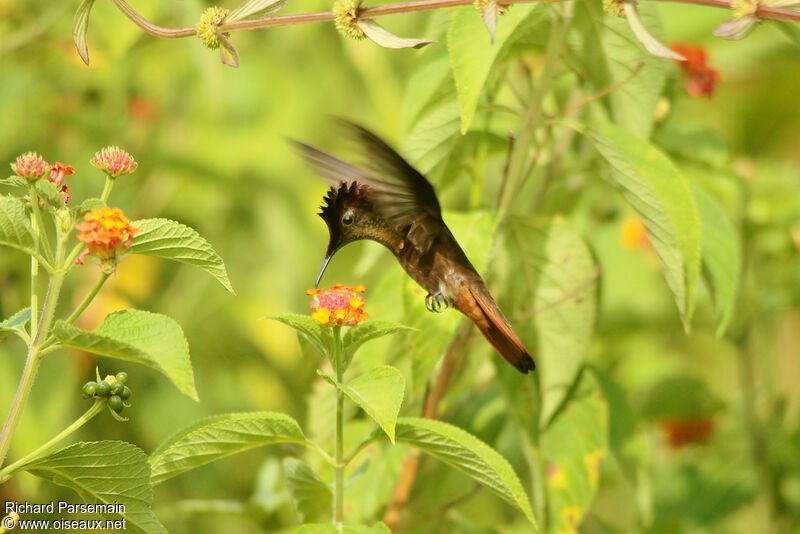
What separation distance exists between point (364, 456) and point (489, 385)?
0.30 metres

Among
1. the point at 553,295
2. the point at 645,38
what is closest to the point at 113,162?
the point at 645,38

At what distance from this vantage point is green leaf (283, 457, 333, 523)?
102 cm

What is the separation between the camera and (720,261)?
1.29 metres

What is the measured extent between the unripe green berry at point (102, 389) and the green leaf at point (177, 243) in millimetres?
119

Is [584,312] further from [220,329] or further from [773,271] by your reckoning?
[220,329]

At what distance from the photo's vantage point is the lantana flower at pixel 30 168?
791mm

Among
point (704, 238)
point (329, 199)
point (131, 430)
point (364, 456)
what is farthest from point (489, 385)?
point (131, 430)

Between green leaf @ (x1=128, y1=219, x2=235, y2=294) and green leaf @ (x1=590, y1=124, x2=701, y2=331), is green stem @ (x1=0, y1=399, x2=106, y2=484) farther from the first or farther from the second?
green leaf @ (x1=590, y1=124, x2=701, y2=331)

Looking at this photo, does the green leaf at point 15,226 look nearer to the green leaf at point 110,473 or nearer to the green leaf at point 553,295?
the green leaf at point 110,473

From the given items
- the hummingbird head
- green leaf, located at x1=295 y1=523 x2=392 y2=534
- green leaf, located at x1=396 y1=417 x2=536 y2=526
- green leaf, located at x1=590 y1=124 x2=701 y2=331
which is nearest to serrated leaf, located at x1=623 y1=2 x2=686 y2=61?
green leaf, located at x1=590 y1=124 x2=701 y2=331

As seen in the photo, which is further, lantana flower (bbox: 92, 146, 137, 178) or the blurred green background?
the blurred green background

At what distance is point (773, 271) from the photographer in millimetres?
1895

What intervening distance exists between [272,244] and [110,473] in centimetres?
146

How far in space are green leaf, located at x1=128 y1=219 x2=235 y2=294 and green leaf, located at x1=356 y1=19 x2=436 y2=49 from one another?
10.2 inches
